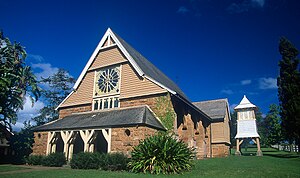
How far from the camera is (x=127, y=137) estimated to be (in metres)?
15.5

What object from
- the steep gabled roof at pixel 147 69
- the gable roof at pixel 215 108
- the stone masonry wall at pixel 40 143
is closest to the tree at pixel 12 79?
the stone masonry wall at pixel 40 143

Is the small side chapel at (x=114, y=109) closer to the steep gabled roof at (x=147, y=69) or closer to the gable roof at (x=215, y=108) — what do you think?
the steep gabled roof at (x=147, y=69)

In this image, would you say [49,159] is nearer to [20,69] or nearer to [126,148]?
[126,148]

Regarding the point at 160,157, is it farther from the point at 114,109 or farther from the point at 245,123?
the point at 245,123

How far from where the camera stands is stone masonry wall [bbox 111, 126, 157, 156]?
1502cm

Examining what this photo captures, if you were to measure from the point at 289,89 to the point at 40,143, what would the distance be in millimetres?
24324

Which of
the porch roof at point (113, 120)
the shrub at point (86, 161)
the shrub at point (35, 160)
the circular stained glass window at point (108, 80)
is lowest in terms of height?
the shrub at point (35, 160)

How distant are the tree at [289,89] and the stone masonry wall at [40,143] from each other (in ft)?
76.5

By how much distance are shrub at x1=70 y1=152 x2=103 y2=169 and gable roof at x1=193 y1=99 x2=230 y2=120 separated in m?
21.1

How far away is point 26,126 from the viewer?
27.4m

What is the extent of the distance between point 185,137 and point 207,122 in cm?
918

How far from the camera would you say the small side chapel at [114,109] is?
16.1 metres

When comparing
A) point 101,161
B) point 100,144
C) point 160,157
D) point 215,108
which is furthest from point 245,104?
point 101,161

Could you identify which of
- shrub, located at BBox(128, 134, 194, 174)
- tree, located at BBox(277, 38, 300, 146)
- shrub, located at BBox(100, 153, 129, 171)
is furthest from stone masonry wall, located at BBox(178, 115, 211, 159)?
tree, located at BBox(277, 38, 300, 146)
